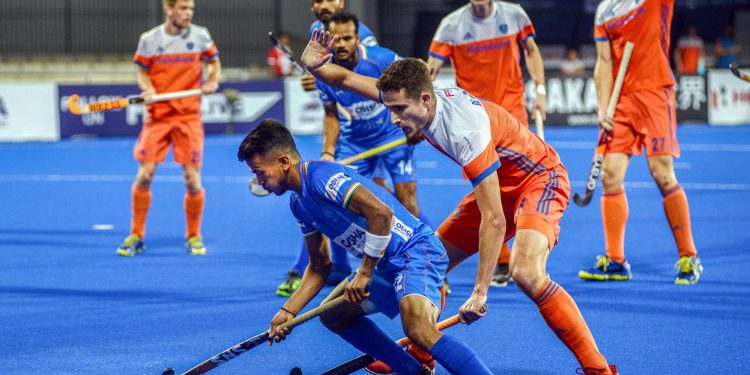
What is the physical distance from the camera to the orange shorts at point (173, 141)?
7930mm

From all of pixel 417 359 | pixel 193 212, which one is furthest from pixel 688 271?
pixel 193 212

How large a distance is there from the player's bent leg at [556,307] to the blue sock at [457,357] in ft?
1.37

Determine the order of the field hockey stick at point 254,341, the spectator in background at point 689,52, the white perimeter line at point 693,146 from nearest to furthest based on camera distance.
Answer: the field hockey stick at point 254,341 < the white perimeter line at point 693,146 < the spectator in background at point 689,52

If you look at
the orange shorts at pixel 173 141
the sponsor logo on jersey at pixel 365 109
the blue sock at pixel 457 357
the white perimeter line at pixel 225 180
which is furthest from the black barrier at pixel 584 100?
the blue sock at pixel 457 357

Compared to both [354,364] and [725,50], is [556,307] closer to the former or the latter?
[354,364]

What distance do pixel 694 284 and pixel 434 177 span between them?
6.18 m

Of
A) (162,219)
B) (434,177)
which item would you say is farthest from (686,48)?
(162,219)

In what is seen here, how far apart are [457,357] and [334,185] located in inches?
31.8

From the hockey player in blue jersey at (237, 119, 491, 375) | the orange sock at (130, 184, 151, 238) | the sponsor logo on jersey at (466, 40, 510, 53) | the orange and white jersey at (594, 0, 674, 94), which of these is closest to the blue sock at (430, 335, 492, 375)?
the hockey player in blue jersey at (237, 119, 491, 375)

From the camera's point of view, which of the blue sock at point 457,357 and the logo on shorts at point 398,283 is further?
the logo on shorts at point 398,283

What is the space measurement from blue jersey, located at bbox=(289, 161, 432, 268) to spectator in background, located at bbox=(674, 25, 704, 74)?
63.0 ft

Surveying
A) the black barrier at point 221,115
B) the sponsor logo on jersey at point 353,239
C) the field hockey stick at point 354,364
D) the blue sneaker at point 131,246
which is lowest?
the black barrier at point 221,115

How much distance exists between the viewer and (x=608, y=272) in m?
6.54

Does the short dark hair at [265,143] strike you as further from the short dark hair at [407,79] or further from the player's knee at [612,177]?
the player's knee at [612,177]
